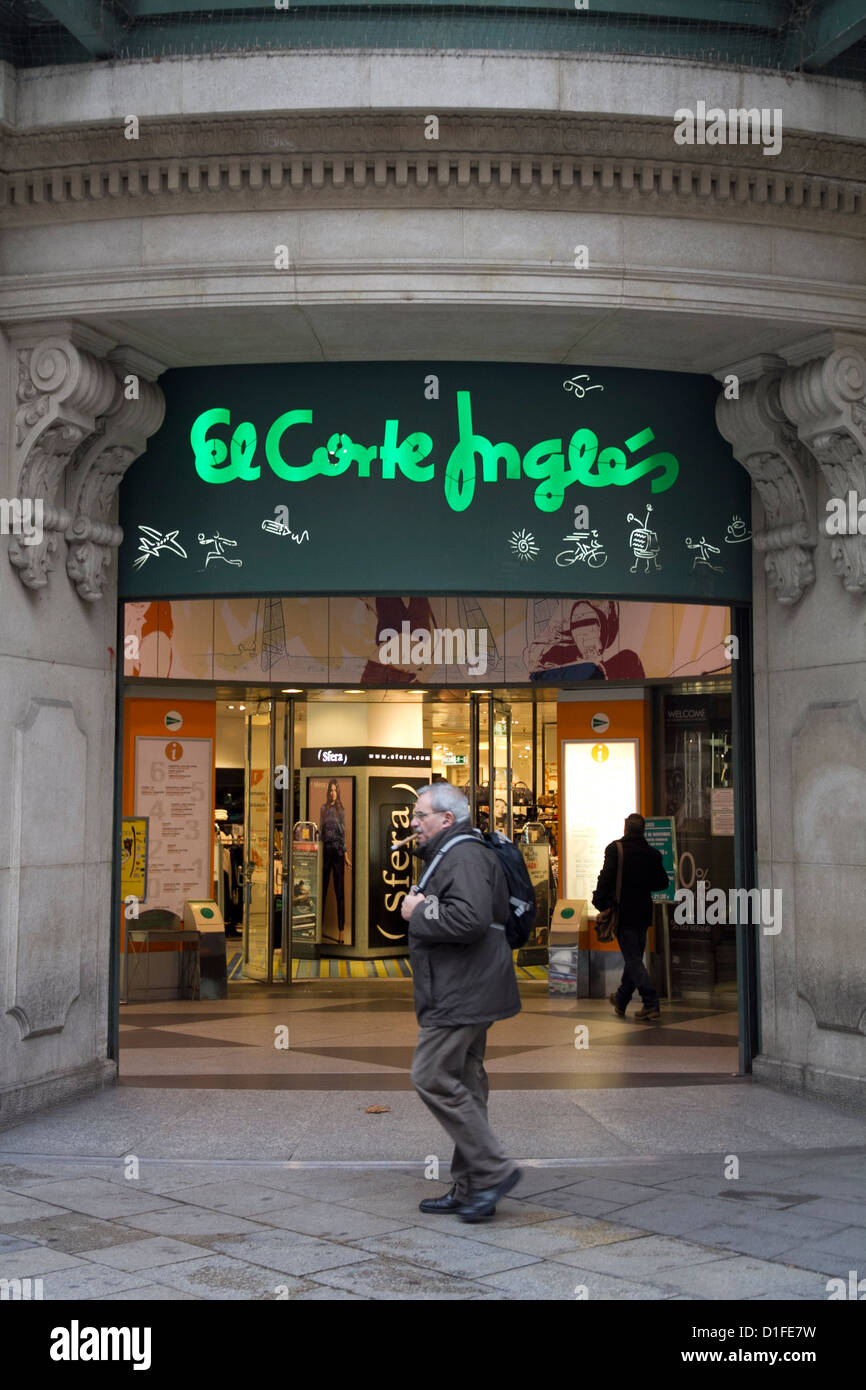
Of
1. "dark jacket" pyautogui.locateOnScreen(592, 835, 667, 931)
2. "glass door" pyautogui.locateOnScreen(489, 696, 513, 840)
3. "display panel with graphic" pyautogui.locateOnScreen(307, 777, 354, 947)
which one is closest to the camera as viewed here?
"dark jacket" pyautogui.locateOnScreen(592, 835, 667, 931)

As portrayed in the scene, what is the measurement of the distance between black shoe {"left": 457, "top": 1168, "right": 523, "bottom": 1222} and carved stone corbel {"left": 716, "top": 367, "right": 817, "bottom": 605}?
446 cm

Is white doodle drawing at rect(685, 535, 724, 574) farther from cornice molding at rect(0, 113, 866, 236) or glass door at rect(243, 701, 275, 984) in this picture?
glass door at rect(243, 701, 275, 984)

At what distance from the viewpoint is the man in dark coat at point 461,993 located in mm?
5816

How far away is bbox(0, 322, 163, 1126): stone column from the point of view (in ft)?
26.6

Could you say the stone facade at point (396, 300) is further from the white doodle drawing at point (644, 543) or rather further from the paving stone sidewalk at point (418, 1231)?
the paving stone sidewalk at point (418, 1231)

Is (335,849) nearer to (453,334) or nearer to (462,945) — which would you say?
(453,334)

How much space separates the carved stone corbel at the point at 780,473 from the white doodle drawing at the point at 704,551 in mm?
347

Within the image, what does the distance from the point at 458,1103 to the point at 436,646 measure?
10.1 m

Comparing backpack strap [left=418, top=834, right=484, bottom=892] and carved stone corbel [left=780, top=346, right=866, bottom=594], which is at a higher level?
carved stone corbel [left=780, top=346, right=866, bottom=594]

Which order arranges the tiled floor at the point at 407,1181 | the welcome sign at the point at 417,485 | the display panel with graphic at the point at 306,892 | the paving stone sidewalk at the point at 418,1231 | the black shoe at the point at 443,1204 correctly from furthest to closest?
the display panel with graphic at the point at 306,892 < the welcome sign at the point at 417,485 < the black shoe at the point at 443,1204 < the tiled floor at the point at 407,1181 < the paving stone sidewalk at the point at 418,1231

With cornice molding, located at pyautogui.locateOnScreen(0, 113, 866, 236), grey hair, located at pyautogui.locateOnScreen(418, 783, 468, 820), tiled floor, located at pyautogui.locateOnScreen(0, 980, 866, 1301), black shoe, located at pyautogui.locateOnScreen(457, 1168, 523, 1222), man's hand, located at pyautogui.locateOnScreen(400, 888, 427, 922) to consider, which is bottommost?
tiled floor, located at pyautogui.locateOnScreen(0, 980, 866, 1301)

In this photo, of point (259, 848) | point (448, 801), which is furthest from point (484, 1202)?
point (259, 848)

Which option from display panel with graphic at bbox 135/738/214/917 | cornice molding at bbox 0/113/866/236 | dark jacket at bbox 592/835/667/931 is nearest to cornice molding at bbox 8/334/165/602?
cornice molding at bbox 0/113/866/236

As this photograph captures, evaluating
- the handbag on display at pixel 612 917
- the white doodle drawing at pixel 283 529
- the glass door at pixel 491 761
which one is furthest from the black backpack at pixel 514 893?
the glass door at pixel 491 761
